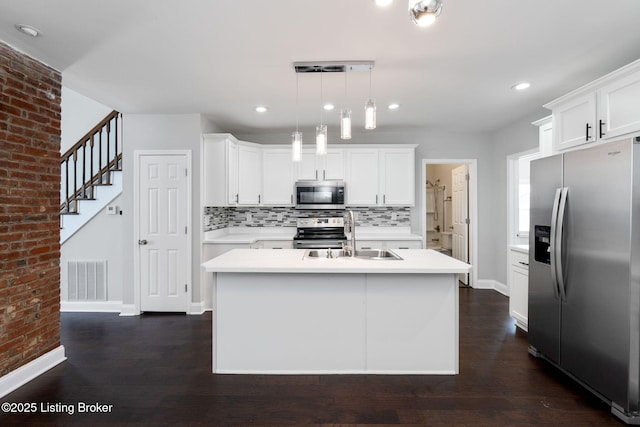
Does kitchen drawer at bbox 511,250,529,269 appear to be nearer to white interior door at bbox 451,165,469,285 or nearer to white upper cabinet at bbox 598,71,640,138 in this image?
white upper cabinet at bbox 598,71,640,138

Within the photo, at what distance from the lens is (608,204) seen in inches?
83.2

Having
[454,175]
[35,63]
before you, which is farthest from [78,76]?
[454,175]

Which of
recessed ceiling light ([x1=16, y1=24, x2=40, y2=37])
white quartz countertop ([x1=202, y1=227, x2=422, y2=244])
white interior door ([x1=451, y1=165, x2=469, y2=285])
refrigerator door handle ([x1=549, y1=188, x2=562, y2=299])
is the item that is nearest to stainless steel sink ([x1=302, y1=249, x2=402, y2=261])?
refrigerator door handle ([x1=549, y1=188, x2=562, y2=299])

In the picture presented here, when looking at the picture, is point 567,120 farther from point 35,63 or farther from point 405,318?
point 35,63

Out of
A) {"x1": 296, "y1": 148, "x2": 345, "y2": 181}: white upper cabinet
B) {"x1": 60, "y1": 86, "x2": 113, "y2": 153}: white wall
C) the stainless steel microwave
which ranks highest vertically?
{"x1": 60, "y1": 86, "x2": 113, "y2": 153}: white wall

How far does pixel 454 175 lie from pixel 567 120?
3.22 m

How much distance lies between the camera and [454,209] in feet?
19.9

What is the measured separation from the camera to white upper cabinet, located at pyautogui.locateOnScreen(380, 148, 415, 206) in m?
4.95

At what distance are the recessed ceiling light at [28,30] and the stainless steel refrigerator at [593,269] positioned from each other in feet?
12.6

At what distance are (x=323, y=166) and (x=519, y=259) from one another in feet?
9.12

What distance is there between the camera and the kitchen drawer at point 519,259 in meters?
3.38

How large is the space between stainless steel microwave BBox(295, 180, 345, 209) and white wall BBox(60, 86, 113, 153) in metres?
3.43

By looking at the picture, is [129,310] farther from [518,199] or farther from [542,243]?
[518,199]

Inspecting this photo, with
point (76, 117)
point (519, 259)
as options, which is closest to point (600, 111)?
point (519, 259)
